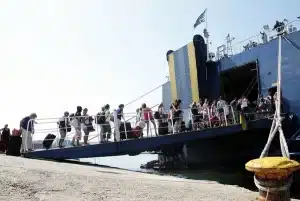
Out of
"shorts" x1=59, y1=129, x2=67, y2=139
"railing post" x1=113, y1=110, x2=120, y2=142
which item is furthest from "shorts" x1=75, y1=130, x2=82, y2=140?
"railing post" x1=113, y1=110, x2=120, y2=142

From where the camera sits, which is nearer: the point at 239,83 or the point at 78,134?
the point at 78,134

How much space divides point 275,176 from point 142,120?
8.55 meters

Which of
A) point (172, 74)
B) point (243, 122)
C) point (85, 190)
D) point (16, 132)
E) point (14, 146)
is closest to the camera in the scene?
point (85, 190)

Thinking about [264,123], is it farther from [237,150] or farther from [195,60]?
[195,60]

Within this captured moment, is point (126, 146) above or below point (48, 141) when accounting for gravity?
below

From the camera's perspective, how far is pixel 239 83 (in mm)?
19828

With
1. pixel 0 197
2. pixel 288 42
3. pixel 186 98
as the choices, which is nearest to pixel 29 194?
pixel 0 197

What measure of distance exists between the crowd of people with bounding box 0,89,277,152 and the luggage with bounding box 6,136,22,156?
18 centimetres

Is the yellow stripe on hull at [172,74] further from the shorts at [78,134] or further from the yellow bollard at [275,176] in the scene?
the yellow bollard at [275,176]

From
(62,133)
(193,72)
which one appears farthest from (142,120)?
(193,72)

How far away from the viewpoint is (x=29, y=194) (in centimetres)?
474

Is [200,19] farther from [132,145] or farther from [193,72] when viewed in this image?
[132,145]

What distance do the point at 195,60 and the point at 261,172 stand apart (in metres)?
14.2

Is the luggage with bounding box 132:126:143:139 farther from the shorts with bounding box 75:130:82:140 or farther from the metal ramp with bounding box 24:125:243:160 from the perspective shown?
the shorts with bounding box 75:130:82:140
